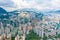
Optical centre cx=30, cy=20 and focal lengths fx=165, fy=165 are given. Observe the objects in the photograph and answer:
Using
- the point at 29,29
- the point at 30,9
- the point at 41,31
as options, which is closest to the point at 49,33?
the point at 41,31

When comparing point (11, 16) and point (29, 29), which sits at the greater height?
point (11, 16)

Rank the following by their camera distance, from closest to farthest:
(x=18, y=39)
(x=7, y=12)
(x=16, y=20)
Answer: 1. (x=18, y=39)
2. (x=7, y=12)
3. (x=16, y=20)

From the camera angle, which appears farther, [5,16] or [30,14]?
[30,14]

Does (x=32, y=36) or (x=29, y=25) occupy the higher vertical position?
(x=29, y=25)

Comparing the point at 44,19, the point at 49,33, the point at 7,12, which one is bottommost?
the point at 49,33

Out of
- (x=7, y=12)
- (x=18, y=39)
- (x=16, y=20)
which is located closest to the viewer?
(x=18, y=39)

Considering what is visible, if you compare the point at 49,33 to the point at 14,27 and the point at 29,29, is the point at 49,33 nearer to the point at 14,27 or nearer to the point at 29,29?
the point at 29,29

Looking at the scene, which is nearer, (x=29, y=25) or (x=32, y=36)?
(x=32, y=36)
